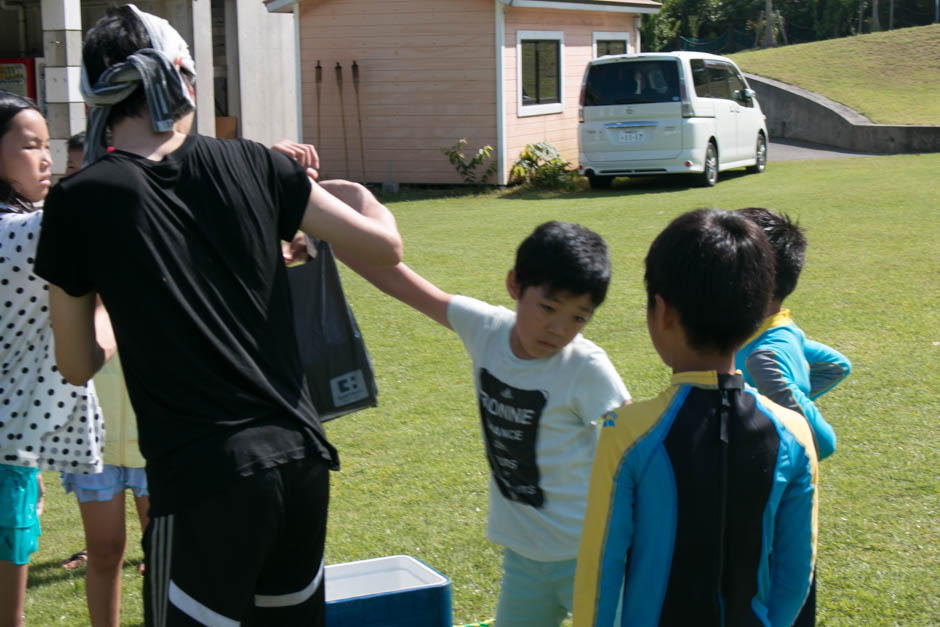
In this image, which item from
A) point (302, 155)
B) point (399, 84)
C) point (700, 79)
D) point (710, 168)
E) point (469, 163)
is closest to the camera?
point (302, 155)

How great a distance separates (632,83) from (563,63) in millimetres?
3854

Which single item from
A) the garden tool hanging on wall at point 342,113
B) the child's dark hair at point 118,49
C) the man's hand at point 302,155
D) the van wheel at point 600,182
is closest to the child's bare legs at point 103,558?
the man's hand at point 302,155

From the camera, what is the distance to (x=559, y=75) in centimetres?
2064

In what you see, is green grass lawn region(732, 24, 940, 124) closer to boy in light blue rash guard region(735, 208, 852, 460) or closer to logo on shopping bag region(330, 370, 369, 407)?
boy in light blue rash guard region(735, 208, 852, 460)

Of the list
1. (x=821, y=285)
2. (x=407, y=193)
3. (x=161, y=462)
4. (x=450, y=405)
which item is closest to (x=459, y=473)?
(x=450, y=405)

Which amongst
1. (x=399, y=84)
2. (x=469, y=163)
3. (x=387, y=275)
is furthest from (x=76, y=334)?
(x=399, y=84)

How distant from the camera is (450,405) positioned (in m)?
6.17

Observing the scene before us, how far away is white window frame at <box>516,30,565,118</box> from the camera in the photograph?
62.6 feet

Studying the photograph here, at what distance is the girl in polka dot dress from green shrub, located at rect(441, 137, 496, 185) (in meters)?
15.7

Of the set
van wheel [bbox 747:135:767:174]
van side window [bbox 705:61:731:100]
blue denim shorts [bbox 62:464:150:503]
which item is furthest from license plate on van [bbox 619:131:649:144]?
blue denim shorts [bbox 62:464:150:503]

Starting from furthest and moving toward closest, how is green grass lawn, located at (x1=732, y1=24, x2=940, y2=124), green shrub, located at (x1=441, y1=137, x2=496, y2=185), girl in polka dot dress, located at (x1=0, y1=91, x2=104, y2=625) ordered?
green grass lawn, located at (x1=732, y1=24, x2=940, y2=124) → green shrub, located at (x1=441, y1=137, x2=496, y2=185) → girl in polka dot dress, located at (x1=0, y1=91, x2=104, y2=625)

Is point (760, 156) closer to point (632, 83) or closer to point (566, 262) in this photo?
point (632, 83)

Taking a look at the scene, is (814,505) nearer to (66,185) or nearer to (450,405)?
(66,185)

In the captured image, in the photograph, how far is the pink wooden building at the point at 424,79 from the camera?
18.7 m
